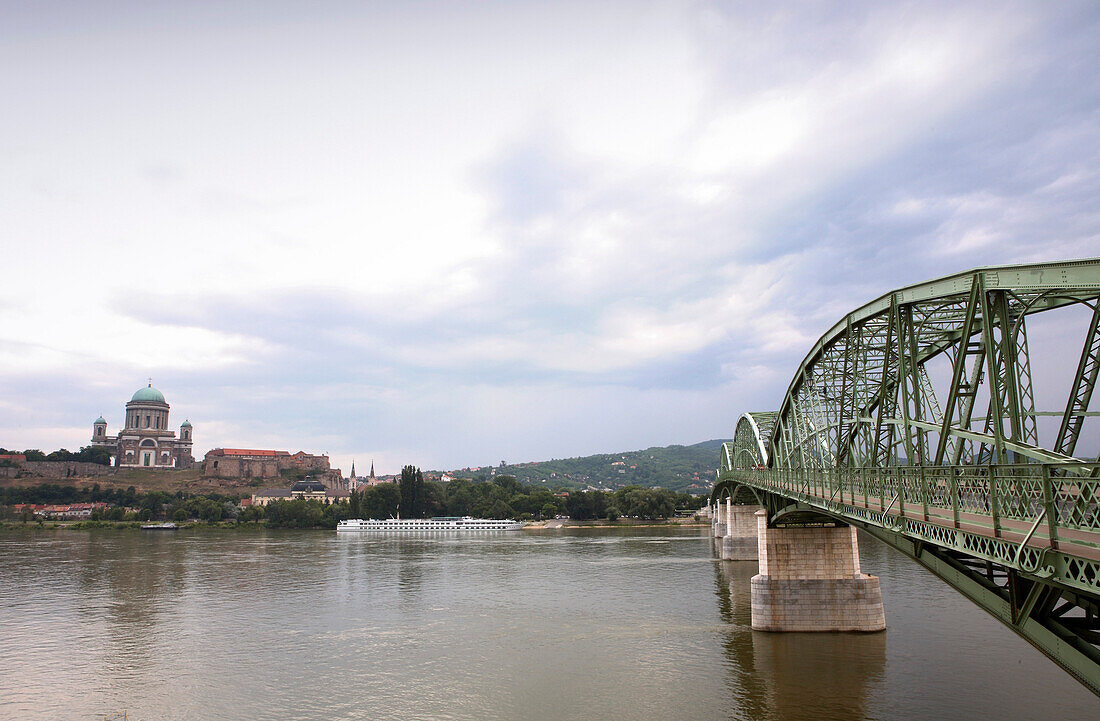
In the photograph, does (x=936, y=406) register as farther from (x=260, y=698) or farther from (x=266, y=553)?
(x=266, y=553)

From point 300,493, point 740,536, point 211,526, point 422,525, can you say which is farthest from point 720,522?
point 300,493

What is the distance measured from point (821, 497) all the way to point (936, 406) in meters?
4.76

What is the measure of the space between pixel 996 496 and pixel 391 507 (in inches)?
4503

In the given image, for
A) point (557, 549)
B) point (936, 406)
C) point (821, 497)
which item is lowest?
point (557, 549)

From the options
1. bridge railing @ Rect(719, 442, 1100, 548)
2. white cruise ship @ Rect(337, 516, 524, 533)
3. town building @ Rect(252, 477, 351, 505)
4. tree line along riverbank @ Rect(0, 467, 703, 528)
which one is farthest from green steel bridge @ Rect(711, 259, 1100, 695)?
town building @ Rect(252, 477, 351, 505)

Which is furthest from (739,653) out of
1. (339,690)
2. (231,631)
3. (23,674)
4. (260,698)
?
(23,674)

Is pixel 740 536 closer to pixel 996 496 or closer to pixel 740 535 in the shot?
pixel 740 535

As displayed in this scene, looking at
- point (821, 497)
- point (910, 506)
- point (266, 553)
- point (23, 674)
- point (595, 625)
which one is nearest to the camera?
point (910, 506)

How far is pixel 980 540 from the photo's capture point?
10.6m

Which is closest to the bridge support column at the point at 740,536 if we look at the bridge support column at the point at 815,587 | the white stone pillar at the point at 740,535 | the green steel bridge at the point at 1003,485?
the white stone pillar at the point at 740,535

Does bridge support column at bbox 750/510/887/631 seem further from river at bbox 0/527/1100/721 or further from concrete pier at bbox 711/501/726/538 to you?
concrete pier at bbox 711/501/726/538

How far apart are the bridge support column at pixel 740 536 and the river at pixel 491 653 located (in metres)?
5.72

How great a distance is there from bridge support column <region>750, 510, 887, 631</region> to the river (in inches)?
33.9

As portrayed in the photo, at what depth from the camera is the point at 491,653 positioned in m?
27.9
